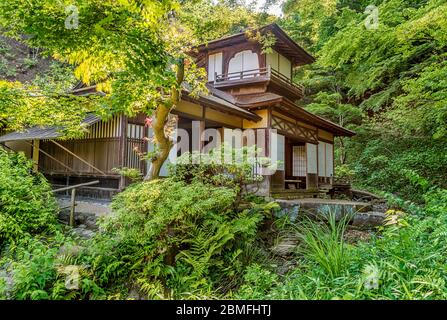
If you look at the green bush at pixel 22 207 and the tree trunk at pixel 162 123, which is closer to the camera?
the green bush at pixel 22 207

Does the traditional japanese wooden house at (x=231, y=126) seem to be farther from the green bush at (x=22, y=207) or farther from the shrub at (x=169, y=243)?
the shrub at (x=169, y=243)

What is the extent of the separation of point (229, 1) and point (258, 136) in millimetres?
4718

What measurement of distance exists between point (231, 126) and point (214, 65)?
3.87 metres

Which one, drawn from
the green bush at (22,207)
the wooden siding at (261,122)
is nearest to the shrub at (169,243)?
the green bush at (22,207)

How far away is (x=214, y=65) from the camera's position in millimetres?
12742

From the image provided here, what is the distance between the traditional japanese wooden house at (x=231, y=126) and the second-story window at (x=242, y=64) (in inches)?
1.6

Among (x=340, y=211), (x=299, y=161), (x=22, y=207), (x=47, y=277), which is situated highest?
(x=299, y=161)

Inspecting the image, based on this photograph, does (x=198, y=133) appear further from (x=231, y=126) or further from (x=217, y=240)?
(x=217, y=240)

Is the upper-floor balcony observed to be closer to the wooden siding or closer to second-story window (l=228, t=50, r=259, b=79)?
second-story window (l=228, t=50, r=259, b=79)

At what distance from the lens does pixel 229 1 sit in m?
6.69

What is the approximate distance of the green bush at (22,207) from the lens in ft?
17.4

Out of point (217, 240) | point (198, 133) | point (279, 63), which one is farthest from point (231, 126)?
point (217, 240)

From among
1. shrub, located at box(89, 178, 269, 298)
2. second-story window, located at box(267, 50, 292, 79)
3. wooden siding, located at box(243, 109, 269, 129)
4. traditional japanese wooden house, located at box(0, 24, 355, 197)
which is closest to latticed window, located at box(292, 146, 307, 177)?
traditional japanese wooden house, located at box(0, 24, 355, 197)
